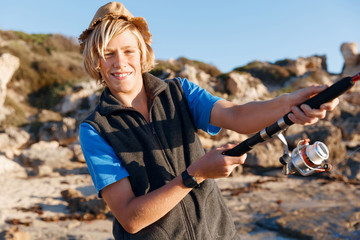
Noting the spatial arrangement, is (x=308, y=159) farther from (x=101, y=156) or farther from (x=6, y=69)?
(x=6, y=69)

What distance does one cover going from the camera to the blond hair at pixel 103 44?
5.87 feet

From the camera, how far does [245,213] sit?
5773 mm

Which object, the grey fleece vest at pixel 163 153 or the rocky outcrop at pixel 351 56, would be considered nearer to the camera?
the grey fleece vest at pixel 163 153

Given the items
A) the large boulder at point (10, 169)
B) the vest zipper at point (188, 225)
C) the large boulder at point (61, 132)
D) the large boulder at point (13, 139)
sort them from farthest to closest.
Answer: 1. the large boulder at point (61, 132)
2. the large boulder at point (13, 139)
3. the large boulder at point (10, 169)
4. the vest zipper at point (188, 225)

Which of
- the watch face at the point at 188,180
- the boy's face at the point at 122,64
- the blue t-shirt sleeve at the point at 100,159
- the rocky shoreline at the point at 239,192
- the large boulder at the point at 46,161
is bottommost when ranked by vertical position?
the rocky shoreline at the point at 239,192

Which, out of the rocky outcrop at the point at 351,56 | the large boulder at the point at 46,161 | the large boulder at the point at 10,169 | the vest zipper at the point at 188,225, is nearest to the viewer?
the vest zipper at the point at 188,225

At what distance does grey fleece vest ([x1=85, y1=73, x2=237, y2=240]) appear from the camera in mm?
1679

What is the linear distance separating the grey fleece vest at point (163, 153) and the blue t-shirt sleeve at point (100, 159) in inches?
1.3

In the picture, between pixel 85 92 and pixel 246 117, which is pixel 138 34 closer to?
pixel 246 117

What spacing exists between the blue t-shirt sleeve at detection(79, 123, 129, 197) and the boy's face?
1.06 feet

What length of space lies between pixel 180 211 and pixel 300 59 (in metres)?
37.1

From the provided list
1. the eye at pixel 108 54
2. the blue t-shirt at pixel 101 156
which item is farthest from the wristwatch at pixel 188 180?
the eye at pixel 108 54

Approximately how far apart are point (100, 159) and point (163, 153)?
358mm

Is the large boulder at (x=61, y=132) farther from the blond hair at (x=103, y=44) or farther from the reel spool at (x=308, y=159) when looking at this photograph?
the reel spool at (x=308, y=159)
